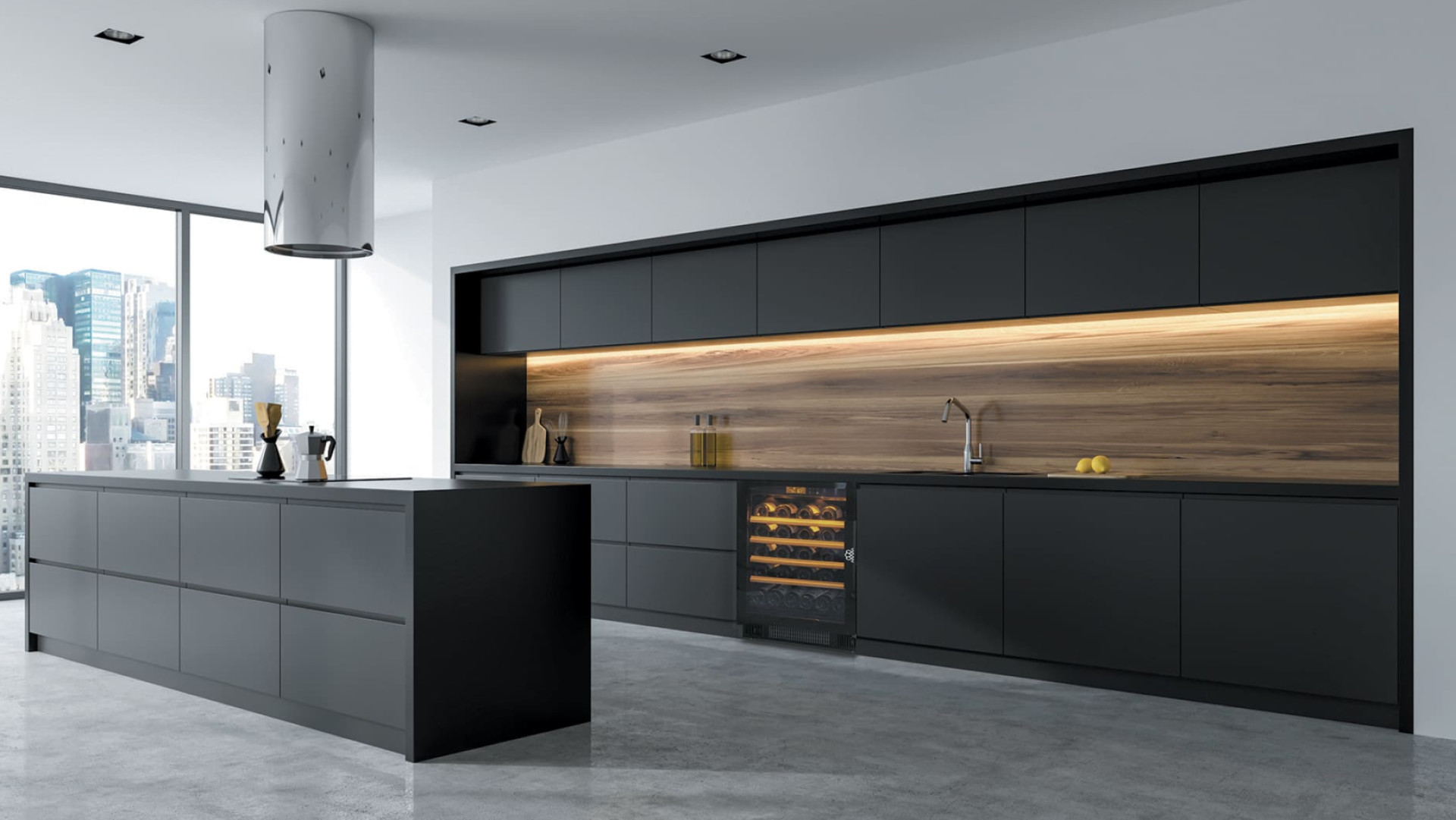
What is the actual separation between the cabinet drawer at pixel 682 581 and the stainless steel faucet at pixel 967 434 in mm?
1223

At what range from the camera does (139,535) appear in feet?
15.5

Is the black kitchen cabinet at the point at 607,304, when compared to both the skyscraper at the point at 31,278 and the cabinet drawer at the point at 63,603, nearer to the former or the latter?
the cabinet drawer at the point at 63,603

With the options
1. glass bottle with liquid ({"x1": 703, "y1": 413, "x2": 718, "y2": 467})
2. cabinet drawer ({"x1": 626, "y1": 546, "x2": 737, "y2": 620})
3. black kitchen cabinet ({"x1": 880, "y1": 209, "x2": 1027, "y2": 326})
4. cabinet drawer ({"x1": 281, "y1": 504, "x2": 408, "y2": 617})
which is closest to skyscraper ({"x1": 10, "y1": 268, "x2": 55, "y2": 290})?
cabinet drawer ({"x1": 626, "y1": 546, "x2": 737, "y2": 620})

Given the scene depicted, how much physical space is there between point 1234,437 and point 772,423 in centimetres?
240

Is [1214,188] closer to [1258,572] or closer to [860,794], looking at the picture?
[1258,572]

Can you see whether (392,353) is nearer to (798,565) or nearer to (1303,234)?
(798,565)

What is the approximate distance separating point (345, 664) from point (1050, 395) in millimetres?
3139

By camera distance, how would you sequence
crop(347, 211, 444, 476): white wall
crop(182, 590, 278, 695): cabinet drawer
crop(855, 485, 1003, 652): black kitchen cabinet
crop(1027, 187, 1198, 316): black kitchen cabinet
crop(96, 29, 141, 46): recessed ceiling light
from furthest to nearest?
1. crop(347, 211, 444, 476): white wall
2. crop(855, 485, 1003, 652): black kitchen cabinet
3. crop(96, 29, 141, 46): recessed ceiling light
4. crop(1027, 187, 1198, 316): black kitchen cabinet
5. crop(182, 590, 278, 695): cabinet drawer

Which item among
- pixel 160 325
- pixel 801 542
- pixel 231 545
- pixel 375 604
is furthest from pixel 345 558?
pixel 160 325

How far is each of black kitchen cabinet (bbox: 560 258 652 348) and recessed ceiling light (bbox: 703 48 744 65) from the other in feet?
4.93

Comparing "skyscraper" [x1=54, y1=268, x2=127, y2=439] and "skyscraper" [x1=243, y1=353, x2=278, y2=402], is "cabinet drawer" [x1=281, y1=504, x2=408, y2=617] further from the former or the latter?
"skyscraper" [x1=243, y1=353, x2=278, y2=402]

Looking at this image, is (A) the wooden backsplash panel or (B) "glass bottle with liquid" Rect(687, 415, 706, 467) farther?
(B) "glass bottle with liquid" Rect(687, 415, 706, 467)

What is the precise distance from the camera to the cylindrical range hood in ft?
14.9

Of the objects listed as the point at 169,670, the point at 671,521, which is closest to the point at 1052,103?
the point at 671,521
